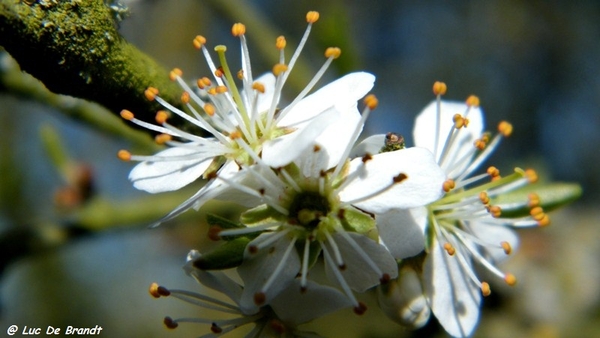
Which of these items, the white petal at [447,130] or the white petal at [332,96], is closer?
the white petal at [332,96]

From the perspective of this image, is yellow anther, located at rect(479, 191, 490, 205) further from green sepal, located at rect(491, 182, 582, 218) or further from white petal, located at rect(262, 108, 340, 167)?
white petal, located at rect(262, 108, 340, 167)

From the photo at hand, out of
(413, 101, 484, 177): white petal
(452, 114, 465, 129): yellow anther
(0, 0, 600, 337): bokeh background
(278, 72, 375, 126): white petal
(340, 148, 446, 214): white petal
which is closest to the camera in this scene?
(340, 148, 446, 214): white petal

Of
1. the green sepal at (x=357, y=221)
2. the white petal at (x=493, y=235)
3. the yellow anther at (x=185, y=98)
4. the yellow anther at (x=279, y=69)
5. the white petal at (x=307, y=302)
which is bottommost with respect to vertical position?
the white petal at (x=307, y=302)

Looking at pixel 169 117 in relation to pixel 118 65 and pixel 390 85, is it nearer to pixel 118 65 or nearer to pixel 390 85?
pixel 118 65

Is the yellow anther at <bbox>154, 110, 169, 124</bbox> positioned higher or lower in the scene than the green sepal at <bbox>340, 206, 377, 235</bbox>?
lower

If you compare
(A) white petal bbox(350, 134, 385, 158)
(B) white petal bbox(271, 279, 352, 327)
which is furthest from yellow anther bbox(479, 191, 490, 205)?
(B) white petal bbox(271, 279, 352, 327)

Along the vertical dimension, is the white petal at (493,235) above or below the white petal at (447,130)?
below

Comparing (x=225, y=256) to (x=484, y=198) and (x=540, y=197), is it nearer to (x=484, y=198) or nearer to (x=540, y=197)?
(x=484, y=198)

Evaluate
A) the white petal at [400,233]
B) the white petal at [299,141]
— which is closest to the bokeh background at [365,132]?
the white petal at [299,141]

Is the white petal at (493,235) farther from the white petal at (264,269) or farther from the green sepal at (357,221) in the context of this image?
the white petal at (264,269)
